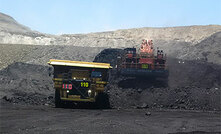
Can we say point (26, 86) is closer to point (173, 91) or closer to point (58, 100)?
point (58, 100)

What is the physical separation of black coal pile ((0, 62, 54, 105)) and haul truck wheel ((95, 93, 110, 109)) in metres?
2.65

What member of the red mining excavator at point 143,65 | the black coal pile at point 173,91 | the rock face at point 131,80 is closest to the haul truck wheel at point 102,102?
the black coal pile at point 173,91

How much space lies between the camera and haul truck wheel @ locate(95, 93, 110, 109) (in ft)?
53.9

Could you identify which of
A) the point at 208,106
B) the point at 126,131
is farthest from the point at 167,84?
the point at 126,131

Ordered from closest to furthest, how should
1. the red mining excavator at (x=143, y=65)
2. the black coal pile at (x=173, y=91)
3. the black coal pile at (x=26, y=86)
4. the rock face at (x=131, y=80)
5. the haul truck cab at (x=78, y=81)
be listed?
1. the haul truck cab at (x=78, y=81)
2. the black coal pile at (x=26, y=86)
3. the black coal pile at (x=173, y=91)
4. the rock face at (x=131, y=80)
5. the red mining excavator at (x=143, y=65)

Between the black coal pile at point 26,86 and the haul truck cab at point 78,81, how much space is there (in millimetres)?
662

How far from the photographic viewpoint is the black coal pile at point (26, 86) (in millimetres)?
18209

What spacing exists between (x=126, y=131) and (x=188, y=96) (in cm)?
1103

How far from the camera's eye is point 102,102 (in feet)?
59.3

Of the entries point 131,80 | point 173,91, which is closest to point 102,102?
point 173,91

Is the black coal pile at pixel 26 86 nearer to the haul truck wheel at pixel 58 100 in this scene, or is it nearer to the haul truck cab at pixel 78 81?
the haul truck cab at pixel 78 81

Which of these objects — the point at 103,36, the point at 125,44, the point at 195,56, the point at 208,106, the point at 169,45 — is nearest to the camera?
the point at 208,106

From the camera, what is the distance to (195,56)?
4200 cm

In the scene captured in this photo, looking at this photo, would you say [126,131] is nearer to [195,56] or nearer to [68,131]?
[68,131]
